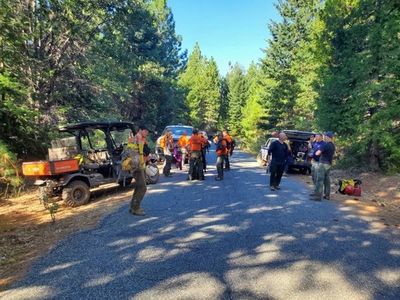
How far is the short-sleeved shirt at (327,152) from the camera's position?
38.3 ft

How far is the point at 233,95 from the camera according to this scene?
73.1m

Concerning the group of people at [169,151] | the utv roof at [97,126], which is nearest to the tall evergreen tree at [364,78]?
the group of people at [169,151]

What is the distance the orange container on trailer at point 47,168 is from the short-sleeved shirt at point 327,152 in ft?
24.8

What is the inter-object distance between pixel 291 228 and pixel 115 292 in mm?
4347

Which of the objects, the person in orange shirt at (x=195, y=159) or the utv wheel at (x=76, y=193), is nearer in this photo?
the utv wheel at (x=76, y=193)

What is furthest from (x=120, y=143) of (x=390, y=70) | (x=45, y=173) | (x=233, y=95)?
(x=233, y=95)

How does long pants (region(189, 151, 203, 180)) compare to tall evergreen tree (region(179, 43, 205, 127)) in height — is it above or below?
below

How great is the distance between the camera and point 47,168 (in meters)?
11.0

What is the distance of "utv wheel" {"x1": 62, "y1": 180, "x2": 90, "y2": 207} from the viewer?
1146 cm

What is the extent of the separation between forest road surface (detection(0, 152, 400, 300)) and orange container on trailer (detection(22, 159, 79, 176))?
2587mm

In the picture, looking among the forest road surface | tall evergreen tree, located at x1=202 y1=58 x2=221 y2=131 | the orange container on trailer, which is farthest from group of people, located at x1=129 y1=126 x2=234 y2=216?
tall evergreen tree, located at x1=202 y1=58 x2=221 y2=131

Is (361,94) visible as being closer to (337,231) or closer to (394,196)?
(394,196)

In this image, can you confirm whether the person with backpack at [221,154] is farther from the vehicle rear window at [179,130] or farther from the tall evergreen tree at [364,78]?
the vehicle rear window at [179,130]

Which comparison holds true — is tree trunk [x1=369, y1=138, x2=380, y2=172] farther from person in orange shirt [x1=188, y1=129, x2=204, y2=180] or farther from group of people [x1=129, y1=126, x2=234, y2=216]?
person in orange shirt [x1=188, y1=129, x2=204, y2=180]
